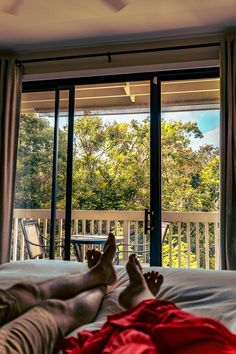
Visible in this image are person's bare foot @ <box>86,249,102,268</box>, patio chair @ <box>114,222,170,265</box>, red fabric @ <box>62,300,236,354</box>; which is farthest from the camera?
patio chair @ <box>114,222,170,265</box>

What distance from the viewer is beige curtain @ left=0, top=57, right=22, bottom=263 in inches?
126

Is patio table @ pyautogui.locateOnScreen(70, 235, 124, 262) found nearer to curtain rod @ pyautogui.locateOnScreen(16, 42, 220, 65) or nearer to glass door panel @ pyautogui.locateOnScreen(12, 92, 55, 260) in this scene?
glass door panel @ pyautogui.locateOnScreen(12, 92, 55, 260)

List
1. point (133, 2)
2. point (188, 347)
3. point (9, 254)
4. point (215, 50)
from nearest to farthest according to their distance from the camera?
point (188, 347)
point (133, 2)
point (215, 50)
point (9, 254)

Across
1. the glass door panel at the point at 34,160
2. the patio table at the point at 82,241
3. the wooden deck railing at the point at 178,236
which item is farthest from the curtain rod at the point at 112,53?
the patio table at the point at 82,241

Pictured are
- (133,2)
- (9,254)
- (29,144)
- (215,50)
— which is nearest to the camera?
(133,2)

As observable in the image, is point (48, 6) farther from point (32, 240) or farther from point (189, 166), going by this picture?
point (32, 240)

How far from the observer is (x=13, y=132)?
3.29m

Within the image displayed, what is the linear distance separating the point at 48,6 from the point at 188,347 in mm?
2555

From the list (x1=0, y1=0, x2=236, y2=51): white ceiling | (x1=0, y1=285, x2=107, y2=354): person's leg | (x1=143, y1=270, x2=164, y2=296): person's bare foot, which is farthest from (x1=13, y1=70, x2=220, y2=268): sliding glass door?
(x1=0, y1=285, x2=107, y2=354): person's leg

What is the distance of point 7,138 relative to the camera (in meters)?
3.26

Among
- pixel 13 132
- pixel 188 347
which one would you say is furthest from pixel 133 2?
pixel 188 347

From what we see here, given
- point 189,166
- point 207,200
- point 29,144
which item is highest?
Answer: point 29,144

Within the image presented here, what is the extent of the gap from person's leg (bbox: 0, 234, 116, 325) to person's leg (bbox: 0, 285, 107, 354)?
4 centimetres

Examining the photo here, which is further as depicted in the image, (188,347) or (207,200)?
(207,200)
